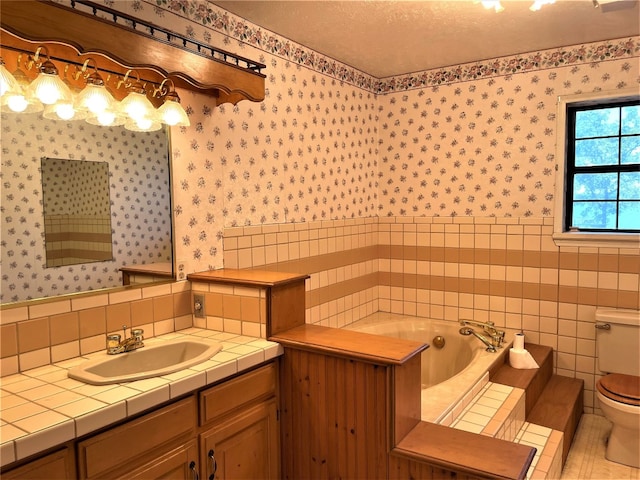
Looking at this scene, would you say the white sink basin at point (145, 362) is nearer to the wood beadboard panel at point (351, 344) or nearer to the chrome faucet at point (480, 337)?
the wood beadboard panel at point (351, 344)

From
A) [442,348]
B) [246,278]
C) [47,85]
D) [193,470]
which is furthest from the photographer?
[442,348]

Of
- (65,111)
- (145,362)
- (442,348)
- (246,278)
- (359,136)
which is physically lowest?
(442,348)

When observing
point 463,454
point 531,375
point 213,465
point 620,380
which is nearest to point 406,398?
point 463,454

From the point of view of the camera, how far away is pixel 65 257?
1945 mm

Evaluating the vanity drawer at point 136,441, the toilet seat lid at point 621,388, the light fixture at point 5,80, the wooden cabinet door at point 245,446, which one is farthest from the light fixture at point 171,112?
the toilet seat lid at point 621,388

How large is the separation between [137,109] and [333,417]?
1.57 metres

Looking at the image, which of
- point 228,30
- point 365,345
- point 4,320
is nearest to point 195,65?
point 228,30

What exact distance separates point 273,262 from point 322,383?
1063 millimetres

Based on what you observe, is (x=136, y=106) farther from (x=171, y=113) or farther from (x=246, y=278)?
(x=246, y=278)

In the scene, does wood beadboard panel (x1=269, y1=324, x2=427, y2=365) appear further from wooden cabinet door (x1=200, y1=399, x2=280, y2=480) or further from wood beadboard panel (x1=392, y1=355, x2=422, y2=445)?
wooden cabinet door (x1=200, y1=399, x2=280, y2=480)

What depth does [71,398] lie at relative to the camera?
5.16ft

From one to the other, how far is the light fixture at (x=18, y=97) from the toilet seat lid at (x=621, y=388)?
3156 mm

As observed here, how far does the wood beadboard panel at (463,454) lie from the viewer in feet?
5.77

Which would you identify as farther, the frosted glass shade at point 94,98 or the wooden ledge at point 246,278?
the wooden ledge at point 246,278
